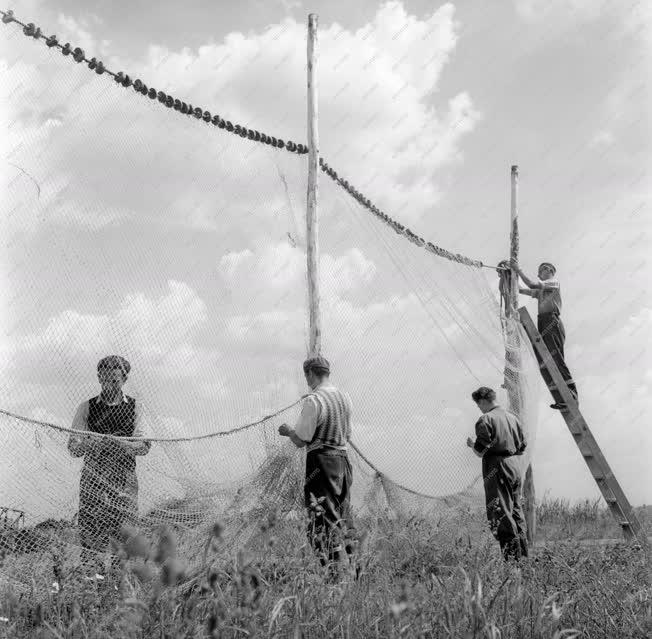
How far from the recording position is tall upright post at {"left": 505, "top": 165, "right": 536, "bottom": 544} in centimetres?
796

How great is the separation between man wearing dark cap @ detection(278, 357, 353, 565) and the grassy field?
69cm

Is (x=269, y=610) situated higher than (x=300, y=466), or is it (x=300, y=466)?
(x=300, y=466)

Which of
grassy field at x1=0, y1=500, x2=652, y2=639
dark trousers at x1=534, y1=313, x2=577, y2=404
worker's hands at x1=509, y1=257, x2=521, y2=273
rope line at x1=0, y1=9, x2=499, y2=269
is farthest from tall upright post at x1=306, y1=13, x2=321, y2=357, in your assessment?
dark trousers at x1=534, y1=313, x2=577, y2=404

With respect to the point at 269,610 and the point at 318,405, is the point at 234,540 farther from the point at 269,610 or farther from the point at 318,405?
the point at 269,610

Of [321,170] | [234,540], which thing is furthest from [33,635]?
[321,170]

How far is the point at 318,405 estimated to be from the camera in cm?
487

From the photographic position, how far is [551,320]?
9.21 meters

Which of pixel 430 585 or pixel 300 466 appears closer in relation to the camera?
pixel 430 585

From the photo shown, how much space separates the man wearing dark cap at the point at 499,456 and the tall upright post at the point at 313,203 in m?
1.52

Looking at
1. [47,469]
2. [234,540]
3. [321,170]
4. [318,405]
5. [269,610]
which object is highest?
[321,170]

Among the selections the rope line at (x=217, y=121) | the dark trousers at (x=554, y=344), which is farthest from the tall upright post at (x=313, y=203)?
the dark trousers at (x=554, y=344)

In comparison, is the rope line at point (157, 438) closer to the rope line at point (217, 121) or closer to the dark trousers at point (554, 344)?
the rope line at point (217, 121)

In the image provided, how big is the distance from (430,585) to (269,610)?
2.87 feet

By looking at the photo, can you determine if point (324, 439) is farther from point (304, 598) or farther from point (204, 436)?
point (304, 598)
